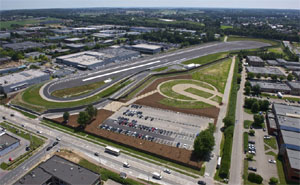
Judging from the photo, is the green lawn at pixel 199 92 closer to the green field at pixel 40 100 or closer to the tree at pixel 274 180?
the green field at pixel 40 100

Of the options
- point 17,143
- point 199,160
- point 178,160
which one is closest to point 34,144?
point 17,143

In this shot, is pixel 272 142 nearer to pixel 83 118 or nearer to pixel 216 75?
pixel 83 118

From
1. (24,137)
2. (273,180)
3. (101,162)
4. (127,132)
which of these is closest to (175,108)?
(127,132)

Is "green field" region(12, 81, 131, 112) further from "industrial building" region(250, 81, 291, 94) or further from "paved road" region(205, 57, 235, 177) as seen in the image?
"industrial building" region(250, 81, 291, 94)

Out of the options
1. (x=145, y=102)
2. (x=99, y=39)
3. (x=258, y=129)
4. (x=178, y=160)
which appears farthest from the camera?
(x=99, y=39)

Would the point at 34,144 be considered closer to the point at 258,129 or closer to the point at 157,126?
the point at 157,126

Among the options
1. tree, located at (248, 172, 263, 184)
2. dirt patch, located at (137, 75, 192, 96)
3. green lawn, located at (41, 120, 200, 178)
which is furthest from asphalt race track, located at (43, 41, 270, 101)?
tree, located at (248, 172, 263, 184)
